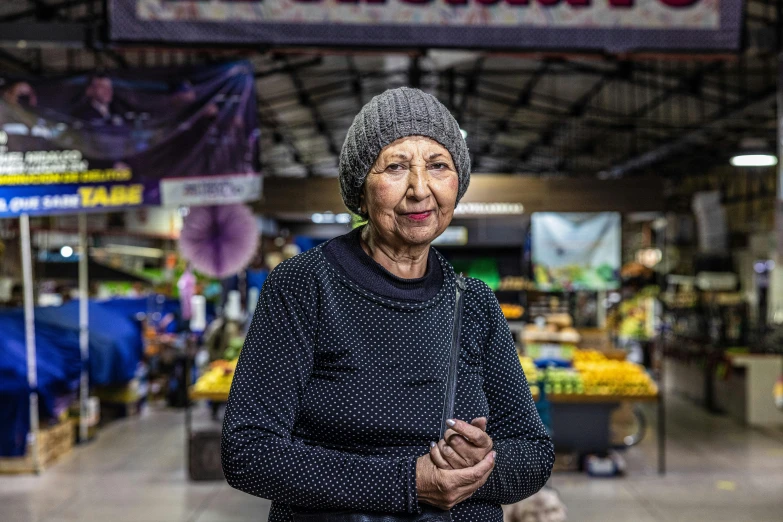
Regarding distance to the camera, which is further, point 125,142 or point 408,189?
point 125,142

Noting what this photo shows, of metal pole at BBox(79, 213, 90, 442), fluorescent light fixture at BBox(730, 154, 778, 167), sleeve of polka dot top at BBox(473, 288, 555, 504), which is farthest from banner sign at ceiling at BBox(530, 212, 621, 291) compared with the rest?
sleeve of polka dot top at BBox(473, 288, 555, 504)

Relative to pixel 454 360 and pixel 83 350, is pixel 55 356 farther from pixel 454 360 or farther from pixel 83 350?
pixel 454 360

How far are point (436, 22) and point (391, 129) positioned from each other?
13.0 ft

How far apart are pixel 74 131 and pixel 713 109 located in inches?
570

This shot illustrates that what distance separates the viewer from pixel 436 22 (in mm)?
5227

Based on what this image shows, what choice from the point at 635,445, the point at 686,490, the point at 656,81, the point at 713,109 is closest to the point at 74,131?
the point at 686,490

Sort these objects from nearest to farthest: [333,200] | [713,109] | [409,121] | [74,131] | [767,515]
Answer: [409,121], [74,131], [767,515], [333,200], [713,109]

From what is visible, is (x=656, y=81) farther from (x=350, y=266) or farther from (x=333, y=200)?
(x=350, y=266)

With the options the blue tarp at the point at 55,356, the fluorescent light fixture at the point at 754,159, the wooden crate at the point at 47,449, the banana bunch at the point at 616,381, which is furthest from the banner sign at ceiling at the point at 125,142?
the fluorescent light fixture at the point at 754,159

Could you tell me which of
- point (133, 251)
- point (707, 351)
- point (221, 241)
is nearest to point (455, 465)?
point (221, 241)

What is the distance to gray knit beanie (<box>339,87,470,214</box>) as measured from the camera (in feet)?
4.86

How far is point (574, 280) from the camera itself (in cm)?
956

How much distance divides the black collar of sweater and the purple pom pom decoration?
5452 mm

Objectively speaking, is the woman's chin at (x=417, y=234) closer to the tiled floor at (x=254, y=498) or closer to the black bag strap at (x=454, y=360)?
the black bag strap at (x=454, y=360)
